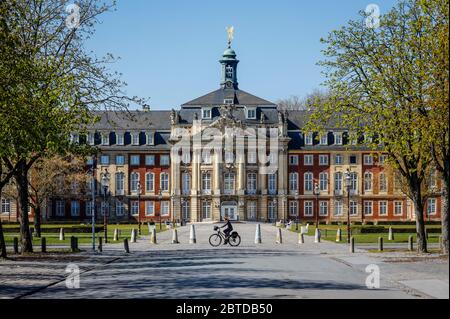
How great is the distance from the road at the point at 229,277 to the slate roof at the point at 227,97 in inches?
2714

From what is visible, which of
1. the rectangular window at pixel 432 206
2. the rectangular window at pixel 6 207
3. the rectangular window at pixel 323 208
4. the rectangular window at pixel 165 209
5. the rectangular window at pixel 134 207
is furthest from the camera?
the rectangular window at pixel 165 209

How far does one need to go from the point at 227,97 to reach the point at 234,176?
9.76 metres

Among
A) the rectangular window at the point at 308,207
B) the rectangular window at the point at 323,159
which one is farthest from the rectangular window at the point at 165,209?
the rectangular window at the point at 323,159

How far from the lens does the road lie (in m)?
18.3

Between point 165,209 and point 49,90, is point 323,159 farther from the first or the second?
point 49,90

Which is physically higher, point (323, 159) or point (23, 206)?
point (323, 159)

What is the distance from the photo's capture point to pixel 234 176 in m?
102

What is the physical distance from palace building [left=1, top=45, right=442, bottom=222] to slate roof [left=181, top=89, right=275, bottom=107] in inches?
5.3

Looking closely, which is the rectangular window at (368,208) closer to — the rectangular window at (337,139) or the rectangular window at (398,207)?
the rectangular window at (398,207)

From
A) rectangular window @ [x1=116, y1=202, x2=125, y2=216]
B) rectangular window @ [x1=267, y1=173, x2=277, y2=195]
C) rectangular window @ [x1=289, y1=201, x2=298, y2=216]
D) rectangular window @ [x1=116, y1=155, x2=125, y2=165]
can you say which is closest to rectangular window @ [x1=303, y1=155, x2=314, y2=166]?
rectangular window @ [x1=267, y1=173, x2=277, y2=195]

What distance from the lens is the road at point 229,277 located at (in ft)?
60.1

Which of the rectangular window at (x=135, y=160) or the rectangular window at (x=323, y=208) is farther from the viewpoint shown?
the rectangular window at (x=135, y=160)

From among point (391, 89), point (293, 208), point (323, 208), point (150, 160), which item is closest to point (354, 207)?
point (323, 208)
